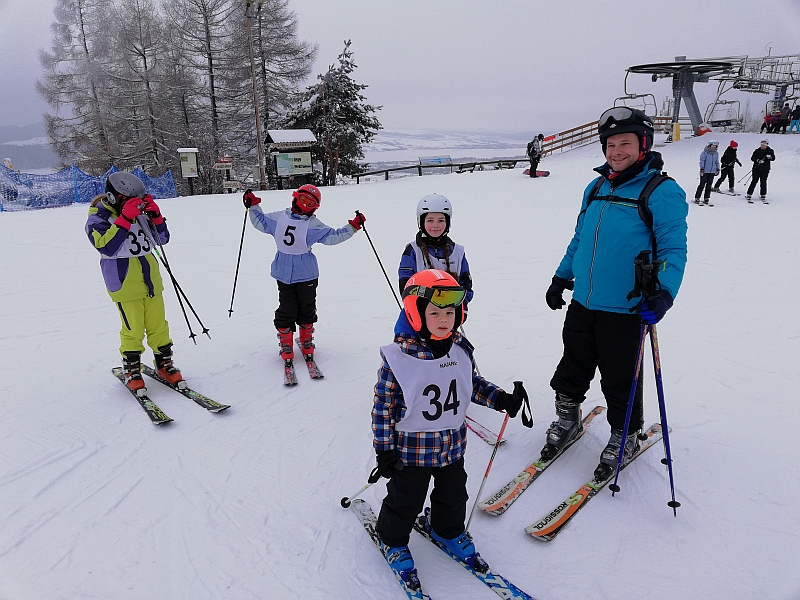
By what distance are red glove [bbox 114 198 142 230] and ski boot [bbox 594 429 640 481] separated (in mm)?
4127

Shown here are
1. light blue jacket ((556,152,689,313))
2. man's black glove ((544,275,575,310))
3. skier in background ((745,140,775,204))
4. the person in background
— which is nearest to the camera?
light blue jacket ((556,152,689,313))

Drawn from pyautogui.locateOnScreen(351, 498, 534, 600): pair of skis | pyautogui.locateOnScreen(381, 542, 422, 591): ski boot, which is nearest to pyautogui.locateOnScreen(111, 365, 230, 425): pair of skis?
pyautogui.locateOnScreen(351, 498, 534, 600): pair of skis

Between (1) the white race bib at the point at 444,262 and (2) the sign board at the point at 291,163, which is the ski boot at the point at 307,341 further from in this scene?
(2) the sign board at the point at 291,163

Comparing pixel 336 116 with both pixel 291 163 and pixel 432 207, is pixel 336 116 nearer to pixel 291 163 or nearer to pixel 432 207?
pixel 291 163

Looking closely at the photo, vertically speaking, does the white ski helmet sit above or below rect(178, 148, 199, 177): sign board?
below

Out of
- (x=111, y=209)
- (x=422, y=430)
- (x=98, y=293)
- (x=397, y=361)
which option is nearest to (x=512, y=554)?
(x=422, y=430)

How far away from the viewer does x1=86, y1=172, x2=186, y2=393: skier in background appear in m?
3.97

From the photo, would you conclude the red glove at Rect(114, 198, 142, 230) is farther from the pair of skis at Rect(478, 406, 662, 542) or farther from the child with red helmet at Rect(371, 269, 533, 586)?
the pair of skis at Rect(478, 406, 662, 542)

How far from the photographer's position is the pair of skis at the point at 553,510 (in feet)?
9.14

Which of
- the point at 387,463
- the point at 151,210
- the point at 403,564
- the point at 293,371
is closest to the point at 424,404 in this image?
the point at 387,463

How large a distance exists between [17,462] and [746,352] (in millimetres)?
7017

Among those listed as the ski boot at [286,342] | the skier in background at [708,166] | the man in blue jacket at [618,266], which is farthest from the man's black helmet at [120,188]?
→ the skier in background at [708,166]

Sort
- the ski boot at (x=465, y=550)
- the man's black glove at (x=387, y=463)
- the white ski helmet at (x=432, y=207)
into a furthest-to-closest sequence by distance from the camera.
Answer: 1. the white ski helmet at (x=432, y=207)
2. the ski boot at (x=465, y=550)
3. the man's black glove at (x=387, y=463)

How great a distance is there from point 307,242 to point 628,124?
3.04 meters
